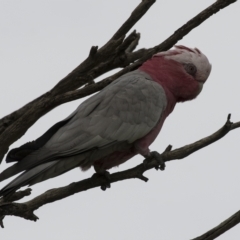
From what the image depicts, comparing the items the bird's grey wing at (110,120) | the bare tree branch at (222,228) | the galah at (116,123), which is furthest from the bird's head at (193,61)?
the bare tree branch at (222,228)

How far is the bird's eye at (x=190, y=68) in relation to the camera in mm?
5987

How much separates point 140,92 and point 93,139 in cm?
86

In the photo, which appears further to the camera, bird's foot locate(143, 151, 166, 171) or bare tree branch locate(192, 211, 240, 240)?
bird's foot locate(143, 151, 166, 171)

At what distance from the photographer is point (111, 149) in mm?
5012

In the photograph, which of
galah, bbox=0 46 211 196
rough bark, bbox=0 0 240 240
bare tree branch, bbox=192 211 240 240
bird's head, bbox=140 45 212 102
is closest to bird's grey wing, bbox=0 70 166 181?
galah, bbox=0 46 211 196

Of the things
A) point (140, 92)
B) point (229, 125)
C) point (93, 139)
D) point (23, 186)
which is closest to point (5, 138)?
point (23, 186)

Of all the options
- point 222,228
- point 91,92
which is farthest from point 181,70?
point 222,228

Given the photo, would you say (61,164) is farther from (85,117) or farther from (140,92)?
(140,92)

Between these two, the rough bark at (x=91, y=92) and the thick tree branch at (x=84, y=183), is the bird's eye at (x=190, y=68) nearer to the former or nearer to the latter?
the rough bark at (x=91, y=92)

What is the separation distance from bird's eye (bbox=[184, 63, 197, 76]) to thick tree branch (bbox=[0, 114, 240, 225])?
165cm

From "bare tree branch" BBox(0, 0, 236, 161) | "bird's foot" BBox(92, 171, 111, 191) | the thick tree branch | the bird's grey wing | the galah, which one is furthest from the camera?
"bird's foot" BBox(92, 171, 111, 191)

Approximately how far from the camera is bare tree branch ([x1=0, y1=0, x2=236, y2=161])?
3766 millimetres

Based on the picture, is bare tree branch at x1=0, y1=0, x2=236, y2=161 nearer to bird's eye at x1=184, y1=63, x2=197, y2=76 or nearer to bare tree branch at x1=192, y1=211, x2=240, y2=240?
bare tree branch at x1=192, y1=211, x2=240, y2=240

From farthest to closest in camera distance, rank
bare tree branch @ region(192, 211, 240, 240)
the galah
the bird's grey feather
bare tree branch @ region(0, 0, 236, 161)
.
Answer: the bird's grey feather < the galah < bare tree branch @ region(0, 0, 236, 161) < bare tree branch @ region(192, 211, 240, 240)
